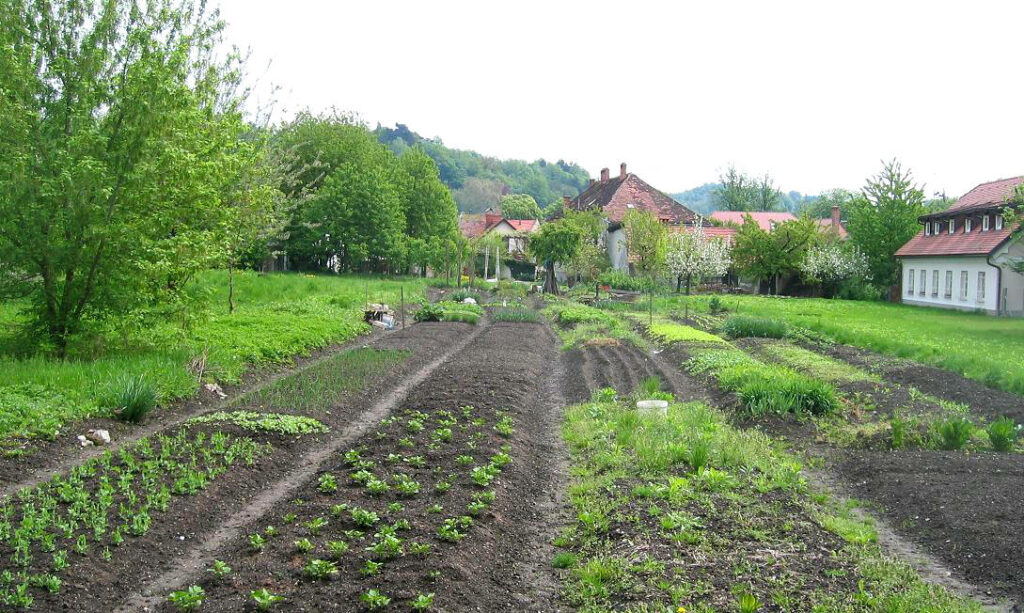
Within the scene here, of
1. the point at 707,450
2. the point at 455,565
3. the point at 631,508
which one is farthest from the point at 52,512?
the point at 707,450

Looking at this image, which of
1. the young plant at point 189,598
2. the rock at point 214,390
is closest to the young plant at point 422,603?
the young plant at point 189,598

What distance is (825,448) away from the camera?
36.3ft

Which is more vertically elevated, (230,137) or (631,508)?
(230,137)

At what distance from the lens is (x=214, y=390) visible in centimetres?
1341

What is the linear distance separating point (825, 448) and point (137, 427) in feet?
32.4

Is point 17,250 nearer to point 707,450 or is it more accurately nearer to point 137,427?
point 137,427

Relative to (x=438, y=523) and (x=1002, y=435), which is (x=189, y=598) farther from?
(x=1002, y=435)

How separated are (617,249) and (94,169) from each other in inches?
2008

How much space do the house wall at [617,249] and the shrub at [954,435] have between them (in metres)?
46.9

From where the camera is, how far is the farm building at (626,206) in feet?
204

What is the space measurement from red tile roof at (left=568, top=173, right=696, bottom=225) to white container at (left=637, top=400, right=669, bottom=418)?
5040cm

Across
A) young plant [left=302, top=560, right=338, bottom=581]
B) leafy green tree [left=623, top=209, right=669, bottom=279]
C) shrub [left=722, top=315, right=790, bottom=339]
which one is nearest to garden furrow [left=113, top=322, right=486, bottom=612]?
young plant [left=302, top=560, right=338, bottom=581]

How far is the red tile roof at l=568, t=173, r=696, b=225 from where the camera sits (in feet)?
213

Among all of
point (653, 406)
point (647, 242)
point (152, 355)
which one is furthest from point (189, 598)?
point (647, 242)
